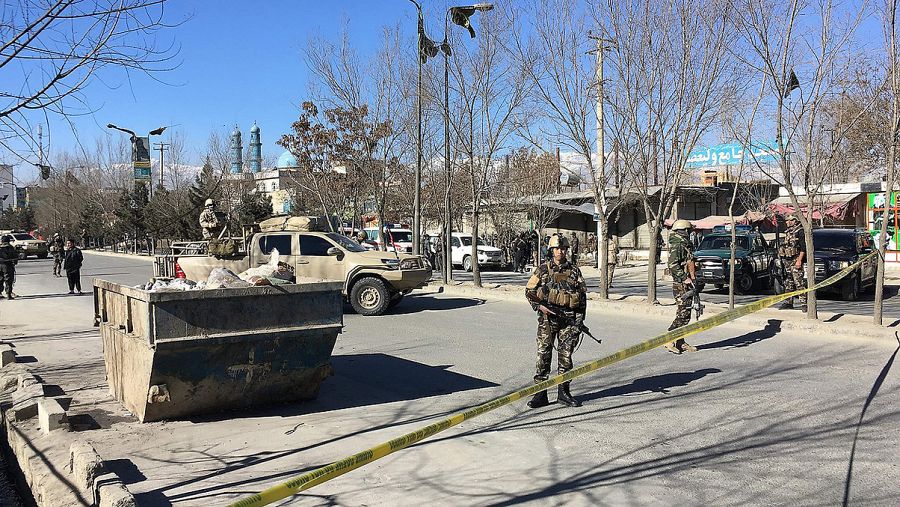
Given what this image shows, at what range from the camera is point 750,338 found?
11039 mm

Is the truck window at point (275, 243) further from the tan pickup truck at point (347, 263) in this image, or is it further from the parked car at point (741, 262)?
the parked car at point (741, 262)

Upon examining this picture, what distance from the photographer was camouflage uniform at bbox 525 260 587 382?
269 inches

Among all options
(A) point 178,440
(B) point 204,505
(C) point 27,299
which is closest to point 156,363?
(A) point 178,440

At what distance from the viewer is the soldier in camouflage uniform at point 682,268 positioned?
1013cm

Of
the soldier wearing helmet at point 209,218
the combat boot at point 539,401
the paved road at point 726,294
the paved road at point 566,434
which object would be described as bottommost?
the paved road at point 726,294

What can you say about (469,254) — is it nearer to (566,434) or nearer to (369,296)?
(369,296)

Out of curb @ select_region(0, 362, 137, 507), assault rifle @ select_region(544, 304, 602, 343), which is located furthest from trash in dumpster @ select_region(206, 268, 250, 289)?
assault rifle @ select_region(544, 304, 602, 343)

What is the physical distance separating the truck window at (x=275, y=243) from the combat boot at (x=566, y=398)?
9677mm

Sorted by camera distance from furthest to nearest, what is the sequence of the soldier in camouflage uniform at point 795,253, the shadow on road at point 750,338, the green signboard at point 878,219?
the green signboard at point 878,219 → the soldier in camouflage uniform at point 795,253 → the shadow on road at point 750,338

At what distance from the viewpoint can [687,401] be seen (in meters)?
7.12

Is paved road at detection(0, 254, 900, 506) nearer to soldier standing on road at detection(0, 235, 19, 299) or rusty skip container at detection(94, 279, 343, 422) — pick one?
rusty skip container at detection(94, 279, 343, 422)

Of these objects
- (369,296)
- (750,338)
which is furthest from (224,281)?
(369,296)

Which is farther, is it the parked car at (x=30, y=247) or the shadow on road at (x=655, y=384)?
the parked car at (x=30, y=247)

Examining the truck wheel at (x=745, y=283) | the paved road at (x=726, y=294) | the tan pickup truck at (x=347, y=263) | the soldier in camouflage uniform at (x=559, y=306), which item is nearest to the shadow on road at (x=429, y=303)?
the tan pickup truck at (x=347, y=263)
